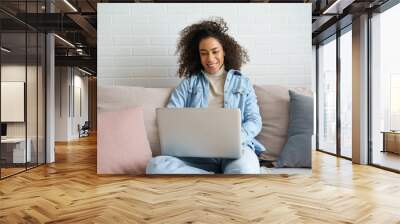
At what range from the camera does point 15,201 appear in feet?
9.45

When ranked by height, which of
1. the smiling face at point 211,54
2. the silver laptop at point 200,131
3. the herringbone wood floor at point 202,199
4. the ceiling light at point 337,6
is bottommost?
the herringbone wood floor at point 202,199

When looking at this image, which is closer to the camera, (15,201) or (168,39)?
(15,201)

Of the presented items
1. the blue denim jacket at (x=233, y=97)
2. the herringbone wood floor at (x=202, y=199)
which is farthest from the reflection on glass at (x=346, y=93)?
the blue denim jacket at (x=233, y=97)

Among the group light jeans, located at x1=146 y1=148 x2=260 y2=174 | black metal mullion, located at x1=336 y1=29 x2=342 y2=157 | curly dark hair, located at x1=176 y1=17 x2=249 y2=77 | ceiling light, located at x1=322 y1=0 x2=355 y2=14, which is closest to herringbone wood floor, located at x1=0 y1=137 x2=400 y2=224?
light jeans, located at x1=146 y1=148 x2=260 y2=174

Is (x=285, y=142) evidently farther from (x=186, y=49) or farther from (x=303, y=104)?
(x=186, y=49)

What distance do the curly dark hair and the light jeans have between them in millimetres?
752

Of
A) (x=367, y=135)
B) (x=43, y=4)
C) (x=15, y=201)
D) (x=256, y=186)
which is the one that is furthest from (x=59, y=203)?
(x=367, y=135)

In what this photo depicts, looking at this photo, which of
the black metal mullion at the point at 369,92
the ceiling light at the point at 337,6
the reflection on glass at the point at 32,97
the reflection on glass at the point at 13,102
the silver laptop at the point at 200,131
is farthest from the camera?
the black metal mullion at the point at 369,92

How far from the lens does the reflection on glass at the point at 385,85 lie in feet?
17.0

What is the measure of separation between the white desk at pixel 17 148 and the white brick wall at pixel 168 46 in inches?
68.4

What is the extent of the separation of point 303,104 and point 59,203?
2.15 m

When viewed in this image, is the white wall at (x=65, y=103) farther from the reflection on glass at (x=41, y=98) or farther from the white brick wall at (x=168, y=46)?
the white brick wall at (x=168, y=46)

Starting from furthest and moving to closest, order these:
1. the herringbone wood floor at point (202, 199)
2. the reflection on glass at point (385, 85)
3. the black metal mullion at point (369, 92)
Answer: the black metal mullion at point (369, 92) → the reflection on glass at point (385, 85) → the herringbone wood floor at point (202, 199)

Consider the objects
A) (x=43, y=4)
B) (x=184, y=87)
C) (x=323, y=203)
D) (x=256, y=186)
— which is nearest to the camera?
(x=323, y=203)
